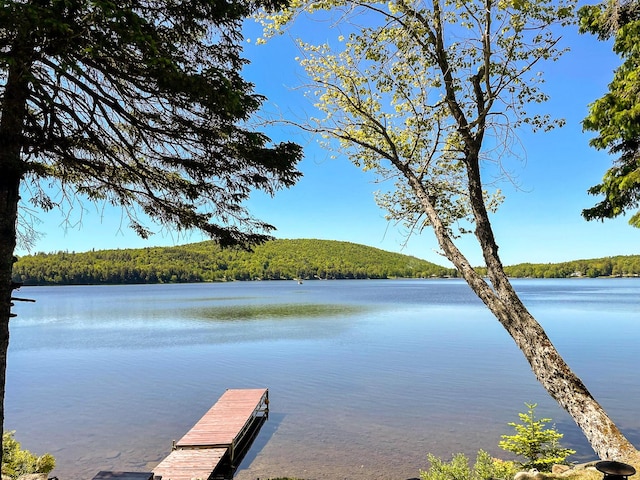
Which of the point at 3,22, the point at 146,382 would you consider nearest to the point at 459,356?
the point at 146,382

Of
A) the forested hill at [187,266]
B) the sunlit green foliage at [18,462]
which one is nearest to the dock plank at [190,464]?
the sunlit green foliage at [18,462]

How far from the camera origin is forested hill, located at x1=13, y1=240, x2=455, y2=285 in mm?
153750

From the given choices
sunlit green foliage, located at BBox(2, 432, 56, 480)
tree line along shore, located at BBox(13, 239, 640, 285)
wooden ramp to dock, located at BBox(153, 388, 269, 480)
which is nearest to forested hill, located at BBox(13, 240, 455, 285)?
tree line along shore, located at BBox(13, 239, 640, 285)

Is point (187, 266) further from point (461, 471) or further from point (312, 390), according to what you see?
point (461, 471)

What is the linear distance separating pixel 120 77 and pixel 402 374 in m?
19.2

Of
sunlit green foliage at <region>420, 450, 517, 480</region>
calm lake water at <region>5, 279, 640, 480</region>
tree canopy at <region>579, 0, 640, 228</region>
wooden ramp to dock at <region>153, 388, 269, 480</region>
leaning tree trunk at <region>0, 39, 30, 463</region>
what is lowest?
calm lake water at <region>5, 279, 640, 480</region>

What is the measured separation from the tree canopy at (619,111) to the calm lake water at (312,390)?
22.4 feet

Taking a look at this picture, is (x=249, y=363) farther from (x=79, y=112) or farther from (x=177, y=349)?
(x=79, y=112)

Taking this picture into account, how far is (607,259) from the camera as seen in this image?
641 feet

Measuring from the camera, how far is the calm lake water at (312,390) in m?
12.2

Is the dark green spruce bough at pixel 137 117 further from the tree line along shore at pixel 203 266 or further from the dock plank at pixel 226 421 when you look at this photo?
the tree line along shore at pixel 203 266

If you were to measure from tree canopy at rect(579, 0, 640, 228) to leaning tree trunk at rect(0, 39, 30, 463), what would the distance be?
945 cm

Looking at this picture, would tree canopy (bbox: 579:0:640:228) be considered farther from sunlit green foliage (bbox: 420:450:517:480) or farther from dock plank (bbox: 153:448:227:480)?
dock plank (bbox: 153:448:227:480)

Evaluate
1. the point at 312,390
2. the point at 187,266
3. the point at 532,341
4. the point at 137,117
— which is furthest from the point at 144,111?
the point at 187,266
